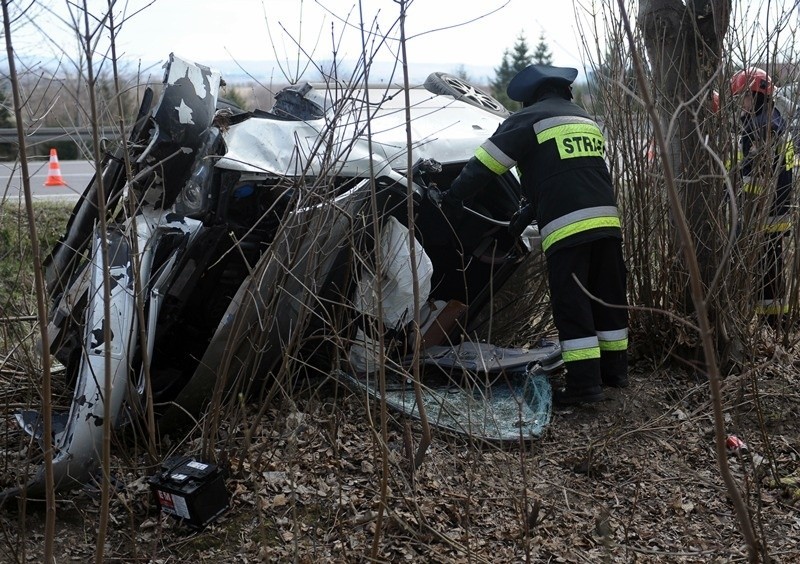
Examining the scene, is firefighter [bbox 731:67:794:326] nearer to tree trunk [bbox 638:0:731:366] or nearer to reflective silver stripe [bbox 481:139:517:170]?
tree trunk [bbox 638:0:731:366]

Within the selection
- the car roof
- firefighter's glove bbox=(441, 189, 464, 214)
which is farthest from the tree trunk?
firefighter's glove bbox=(441, 189, 464, 214)

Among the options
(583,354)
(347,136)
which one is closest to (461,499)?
(583,354)

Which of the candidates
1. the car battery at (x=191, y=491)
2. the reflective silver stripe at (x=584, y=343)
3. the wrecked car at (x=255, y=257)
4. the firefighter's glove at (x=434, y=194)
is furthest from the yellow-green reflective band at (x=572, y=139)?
the car battery at (x=191, y=491)

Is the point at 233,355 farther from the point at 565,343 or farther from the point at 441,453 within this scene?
the point at 565,343

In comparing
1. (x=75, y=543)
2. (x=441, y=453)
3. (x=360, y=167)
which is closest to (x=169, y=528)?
(x=75, y=543)

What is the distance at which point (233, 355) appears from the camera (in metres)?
3.43

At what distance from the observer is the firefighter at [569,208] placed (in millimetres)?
4207

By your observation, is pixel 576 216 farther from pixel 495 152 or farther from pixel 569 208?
pixel 495 152

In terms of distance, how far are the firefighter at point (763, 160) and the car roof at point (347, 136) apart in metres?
1.38

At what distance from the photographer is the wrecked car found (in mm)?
3396

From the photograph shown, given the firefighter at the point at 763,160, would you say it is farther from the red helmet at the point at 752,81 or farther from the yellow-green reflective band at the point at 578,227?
the yellow-green reflective band at the point at 578,227

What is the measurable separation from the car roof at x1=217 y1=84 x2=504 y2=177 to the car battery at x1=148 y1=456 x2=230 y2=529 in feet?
4.07

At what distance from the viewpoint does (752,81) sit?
4.37m

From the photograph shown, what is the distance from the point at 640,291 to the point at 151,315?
2.75 metres
